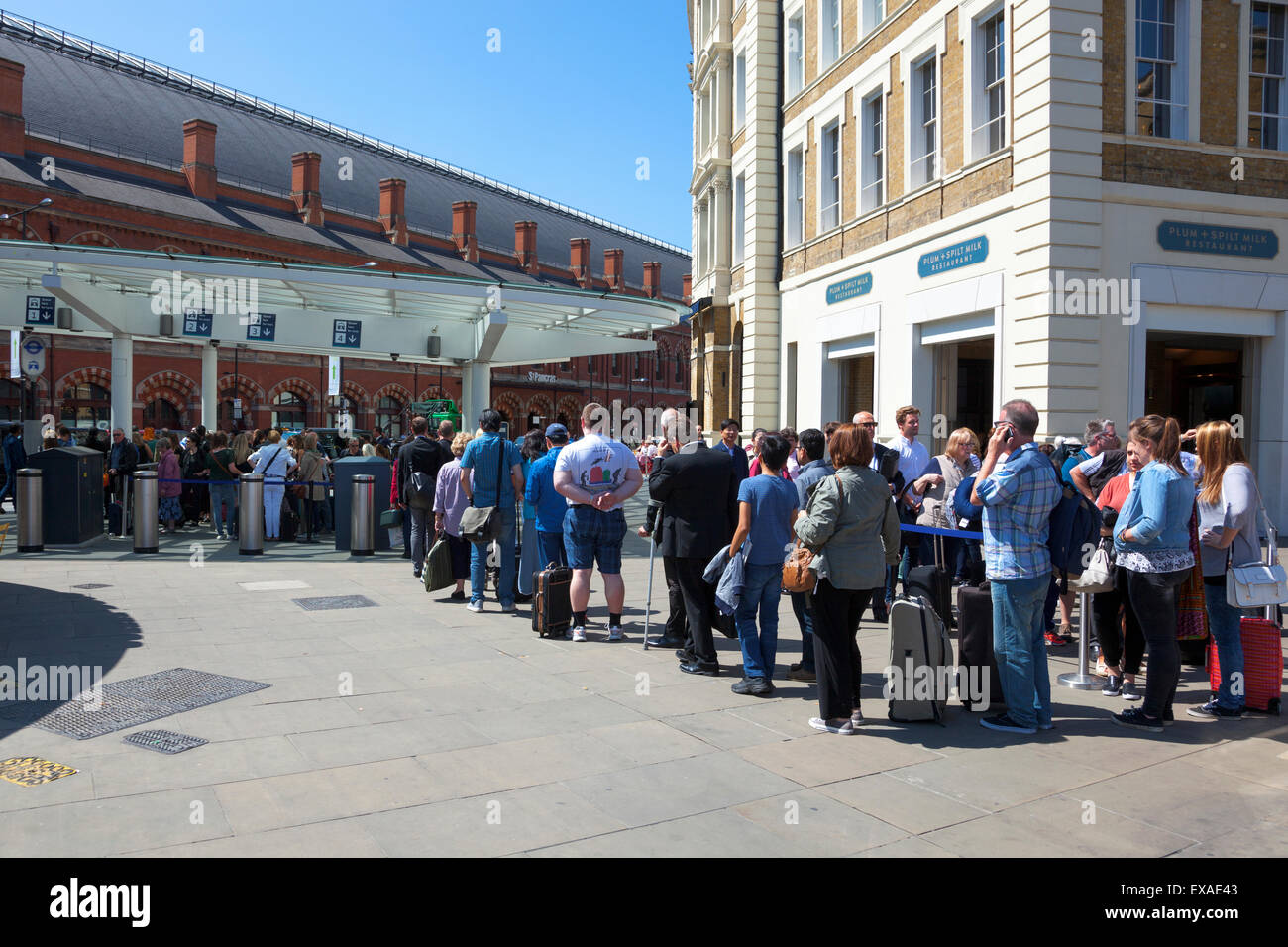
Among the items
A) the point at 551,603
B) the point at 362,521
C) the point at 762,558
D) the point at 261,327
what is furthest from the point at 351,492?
the point at 762,558

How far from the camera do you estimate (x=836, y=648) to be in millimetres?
6176

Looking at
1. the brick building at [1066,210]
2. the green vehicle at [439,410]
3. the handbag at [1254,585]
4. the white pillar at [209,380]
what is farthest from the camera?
the green vehicle at [439,410]

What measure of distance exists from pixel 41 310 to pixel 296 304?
496cm

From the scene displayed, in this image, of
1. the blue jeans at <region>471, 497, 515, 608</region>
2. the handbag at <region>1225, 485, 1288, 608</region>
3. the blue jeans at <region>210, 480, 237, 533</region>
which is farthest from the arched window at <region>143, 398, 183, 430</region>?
the handbag at <region>1225, 485, 1288, 608</region>

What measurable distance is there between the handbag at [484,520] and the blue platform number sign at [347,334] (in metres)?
13.5

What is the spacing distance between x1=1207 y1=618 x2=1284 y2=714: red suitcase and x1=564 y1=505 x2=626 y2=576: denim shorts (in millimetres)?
4736

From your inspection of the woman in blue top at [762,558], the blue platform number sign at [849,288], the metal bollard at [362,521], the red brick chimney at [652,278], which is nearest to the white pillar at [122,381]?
the metal bollard at [362,521]

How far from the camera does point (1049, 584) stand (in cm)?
620

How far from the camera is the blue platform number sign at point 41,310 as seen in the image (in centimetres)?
1953

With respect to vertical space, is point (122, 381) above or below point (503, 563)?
above

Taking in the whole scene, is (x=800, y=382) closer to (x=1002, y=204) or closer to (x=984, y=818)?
(x=1002, y=204)

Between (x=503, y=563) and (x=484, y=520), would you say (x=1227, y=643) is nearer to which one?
(x=484, y=520)

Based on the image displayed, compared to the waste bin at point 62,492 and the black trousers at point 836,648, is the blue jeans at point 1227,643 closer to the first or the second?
the black trousers at point 836,648

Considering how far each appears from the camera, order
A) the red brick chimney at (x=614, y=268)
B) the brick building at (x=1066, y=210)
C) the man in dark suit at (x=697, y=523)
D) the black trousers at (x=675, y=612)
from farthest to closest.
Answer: the red brick chimney at (x=614, y=268) < the brick building at (x=1066, y=210) < the black trousers at (x=675, y=612) < the man in dark suit at (x=697, y=523)
